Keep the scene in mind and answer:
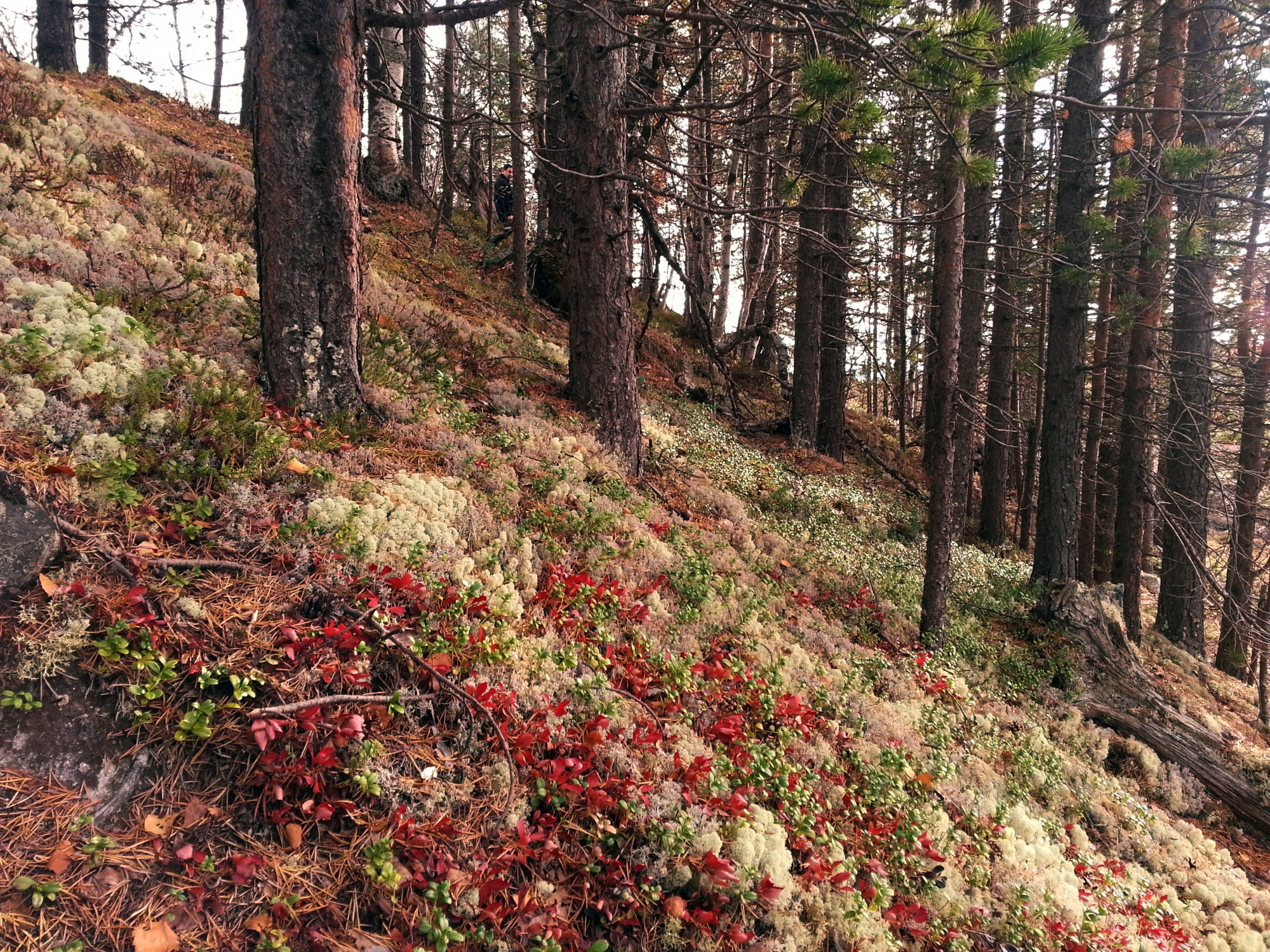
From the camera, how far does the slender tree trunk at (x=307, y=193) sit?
462 centimetres

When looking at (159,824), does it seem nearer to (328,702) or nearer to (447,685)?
(328,702)

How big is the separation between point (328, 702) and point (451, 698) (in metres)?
0.62

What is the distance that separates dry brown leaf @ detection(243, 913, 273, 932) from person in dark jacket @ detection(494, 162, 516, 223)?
16.2 m

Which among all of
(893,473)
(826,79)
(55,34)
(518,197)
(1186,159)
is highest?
(55,34)

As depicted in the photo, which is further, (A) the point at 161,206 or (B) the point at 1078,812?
(A) the point at 161,206

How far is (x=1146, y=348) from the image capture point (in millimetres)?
10102

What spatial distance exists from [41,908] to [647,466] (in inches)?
260

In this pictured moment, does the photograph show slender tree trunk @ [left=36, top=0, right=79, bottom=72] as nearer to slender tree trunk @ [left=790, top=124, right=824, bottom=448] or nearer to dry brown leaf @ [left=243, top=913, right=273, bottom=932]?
slender tree trunk @ [left=790, top=124, right=824, bottom=448]

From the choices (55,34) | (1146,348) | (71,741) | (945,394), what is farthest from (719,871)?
(55,34)

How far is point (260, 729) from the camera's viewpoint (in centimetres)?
281

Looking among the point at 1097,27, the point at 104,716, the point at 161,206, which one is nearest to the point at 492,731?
the point at 104,716

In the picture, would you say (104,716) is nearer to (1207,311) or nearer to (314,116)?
(314,116)

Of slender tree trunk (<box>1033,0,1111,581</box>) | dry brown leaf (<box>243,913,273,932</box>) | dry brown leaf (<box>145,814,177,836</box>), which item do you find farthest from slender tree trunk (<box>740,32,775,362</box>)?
dry brown leaf (<box>243,913,273,932</box>)

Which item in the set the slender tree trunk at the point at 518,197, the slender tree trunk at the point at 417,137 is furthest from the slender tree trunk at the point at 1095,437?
the slender tree trunk at the point at 417,137
